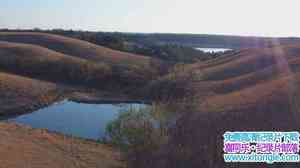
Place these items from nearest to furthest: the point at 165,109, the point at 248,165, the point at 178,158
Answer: the point at 248,165
the point at 178,158
the point at 165,109

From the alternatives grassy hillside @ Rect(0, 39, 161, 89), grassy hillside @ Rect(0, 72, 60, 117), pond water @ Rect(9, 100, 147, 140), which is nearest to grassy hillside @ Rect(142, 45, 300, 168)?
pond water @ Rect(9, 100, 147, 140)

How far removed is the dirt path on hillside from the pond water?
→ 5532 millimetres

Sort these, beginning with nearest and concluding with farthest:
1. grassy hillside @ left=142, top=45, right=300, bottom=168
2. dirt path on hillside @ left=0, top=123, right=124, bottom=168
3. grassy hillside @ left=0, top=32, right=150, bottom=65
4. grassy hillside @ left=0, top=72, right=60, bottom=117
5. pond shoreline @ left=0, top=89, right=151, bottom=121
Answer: grassy hillside @ left=142, top=45, right=300, bottom=168 → dirt path on hillside @ left=0, top=123, right=124, bottom=168 → grassy hillside @ left=0, top=72, right=60, bottom=117 → pond shoreline @ left=0, top=89, right=151, bottom=121 → grassy hillside @ left=0, top=32, right=150, bottom=65

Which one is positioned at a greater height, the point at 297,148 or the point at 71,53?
the point at 71,53

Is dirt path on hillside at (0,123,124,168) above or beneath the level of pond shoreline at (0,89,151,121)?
beneath

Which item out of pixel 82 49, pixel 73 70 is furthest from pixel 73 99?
pixel 82 49

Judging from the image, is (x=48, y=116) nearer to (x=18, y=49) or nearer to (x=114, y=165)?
(x=114, y=165)

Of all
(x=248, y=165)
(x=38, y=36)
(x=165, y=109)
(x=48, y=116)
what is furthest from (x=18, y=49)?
(x=248, y=165)

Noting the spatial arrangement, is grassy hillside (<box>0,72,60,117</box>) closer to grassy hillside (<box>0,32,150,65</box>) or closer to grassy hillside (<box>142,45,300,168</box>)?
grassy hillside (<box>142,45,300,168</box>)

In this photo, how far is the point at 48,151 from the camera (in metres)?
29.8

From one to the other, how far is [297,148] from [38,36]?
105953mm

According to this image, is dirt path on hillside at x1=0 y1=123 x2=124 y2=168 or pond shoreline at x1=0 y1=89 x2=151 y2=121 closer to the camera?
dirt path on hillside at x1=0 y1=123 x2=124 y2=168

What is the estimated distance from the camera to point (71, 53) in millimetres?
98625

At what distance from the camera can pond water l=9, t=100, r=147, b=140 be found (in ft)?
137
